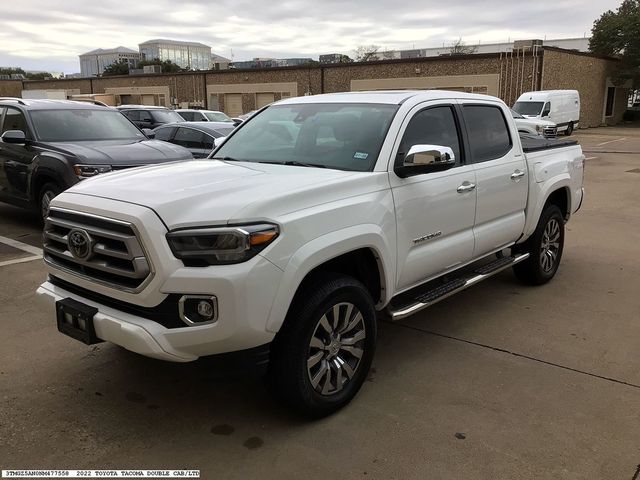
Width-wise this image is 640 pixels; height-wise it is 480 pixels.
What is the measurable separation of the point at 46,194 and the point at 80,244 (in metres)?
5.02

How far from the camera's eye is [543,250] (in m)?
5.76

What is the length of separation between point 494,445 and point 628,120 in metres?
51.5

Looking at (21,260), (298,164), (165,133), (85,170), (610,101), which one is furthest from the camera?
(610,101)

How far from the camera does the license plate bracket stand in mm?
3053

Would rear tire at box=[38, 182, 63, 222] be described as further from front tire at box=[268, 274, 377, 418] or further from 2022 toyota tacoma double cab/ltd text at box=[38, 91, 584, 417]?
front tire at box=[268, 274, 377, 418]

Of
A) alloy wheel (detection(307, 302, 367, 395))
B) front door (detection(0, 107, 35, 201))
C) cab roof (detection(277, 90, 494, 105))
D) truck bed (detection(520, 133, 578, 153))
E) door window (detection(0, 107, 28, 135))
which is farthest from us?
door window (detection(0, 107, 28, 135))

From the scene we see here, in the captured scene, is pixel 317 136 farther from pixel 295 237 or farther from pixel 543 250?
pixel 543 250

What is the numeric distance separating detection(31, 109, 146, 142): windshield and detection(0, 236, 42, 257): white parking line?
1438 millimetres

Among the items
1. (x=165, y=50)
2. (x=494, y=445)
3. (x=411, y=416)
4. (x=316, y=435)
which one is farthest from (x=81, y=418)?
(x=165, y=50)

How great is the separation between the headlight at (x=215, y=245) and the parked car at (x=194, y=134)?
365 inches

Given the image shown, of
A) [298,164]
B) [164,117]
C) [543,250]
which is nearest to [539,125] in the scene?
[164,117]

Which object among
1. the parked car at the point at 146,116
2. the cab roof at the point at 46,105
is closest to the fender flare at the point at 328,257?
the cab roof at the point at 46,105

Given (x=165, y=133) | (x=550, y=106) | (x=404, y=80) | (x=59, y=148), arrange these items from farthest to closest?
(x=404, y=80) < (x=550, y=106) < (x=165, y=133) < (x=59, y=148)

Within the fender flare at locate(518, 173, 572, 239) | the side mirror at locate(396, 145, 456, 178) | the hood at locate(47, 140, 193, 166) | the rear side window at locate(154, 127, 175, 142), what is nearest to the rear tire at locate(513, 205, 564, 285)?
the fender flare at locate(518, 173, 572, 239)
